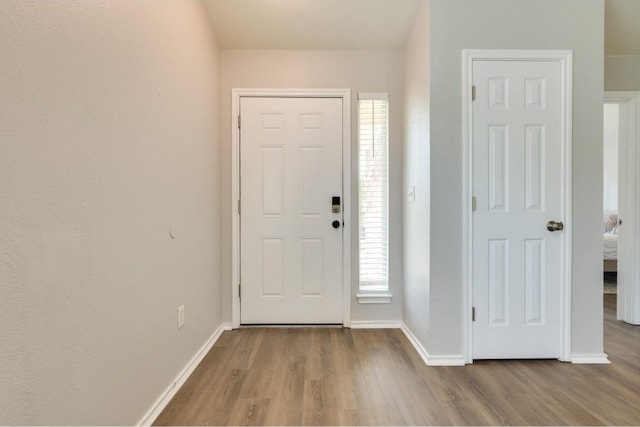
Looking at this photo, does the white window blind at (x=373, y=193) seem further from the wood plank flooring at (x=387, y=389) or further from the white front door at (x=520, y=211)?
the white front door at (x=520, y=211)

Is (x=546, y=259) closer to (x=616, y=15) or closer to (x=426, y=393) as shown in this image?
(x=426, y=393)

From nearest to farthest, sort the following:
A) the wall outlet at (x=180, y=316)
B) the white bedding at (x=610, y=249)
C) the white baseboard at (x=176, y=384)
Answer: the white baseboard at (x=176, y=384), the wall outlet at (x=180, y=316), the white bedding at (x=610, y=249)

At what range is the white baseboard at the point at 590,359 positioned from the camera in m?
1.99

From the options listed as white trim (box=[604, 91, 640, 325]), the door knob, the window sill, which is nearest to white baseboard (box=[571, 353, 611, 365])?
the door knob

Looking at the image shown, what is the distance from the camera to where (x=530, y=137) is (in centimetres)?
201

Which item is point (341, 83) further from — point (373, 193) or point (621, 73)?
point (621, 73)

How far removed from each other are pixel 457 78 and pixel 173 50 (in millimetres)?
1801

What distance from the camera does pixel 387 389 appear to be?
1694 mm

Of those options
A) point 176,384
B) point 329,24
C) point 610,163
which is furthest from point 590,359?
point 610,163

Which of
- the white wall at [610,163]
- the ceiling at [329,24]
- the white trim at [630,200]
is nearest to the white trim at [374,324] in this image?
the white trim at [630,200]

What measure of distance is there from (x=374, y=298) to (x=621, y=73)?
118 inches

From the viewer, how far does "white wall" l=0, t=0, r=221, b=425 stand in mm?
833

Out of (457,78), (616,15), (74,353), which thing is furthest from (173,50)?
(616,15)

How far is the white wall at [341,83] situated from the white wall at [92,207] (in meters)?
0.71
